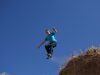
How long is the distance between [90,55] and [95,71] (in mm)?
753

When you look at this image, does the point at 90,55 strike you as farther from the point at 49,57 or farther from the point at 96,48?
the point at 49,57

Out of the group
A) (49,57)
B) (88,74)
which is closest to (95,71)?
(88,74)

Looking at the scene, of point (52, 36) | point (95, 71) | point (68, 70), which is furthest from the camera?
point (52, 36)

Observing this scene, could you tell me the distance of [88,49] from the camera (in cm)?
1383

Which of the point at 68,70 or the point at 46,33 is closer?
the point at 68,70

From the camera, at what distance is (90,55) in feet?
44.7

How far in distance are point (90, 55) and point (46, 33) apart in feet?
8.66

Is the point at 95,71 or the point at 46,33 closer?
the point at 95,71

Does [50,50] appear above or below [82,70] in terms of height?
above

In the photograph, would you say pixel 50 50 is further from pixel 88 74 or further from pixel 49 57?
pixel 88 74

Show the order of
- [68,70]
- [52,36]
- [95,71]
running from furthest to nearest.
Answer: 1. [52,36]
2. [68,70]
3. [95,71]

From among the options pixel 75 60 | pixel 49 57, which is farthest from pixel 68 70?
pixel 49 57

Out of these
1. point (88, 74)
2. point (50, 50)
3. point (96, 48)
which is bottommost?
point (88, 74)

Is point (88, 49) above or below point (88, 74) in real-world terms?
above
